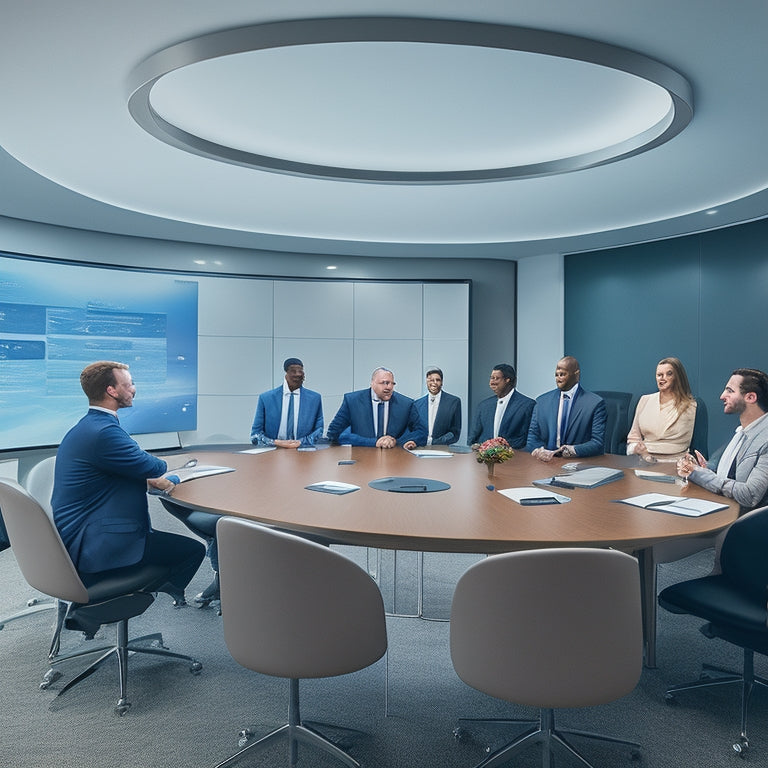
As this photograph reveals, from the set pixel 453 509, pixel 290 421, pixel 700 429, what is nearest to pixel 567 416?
pixel 700 429

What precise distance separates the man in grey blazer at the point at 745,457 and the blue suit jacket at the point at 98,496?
271 cm

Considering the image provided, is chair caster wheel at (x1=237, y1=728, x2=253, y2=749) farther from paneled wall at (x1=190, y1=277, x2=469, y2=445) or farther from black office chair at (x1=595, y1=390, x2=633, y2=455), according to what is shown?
paneled wall at (x1=190, y1=277, x2=469, y2=445)

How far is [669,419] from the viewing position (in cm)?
521

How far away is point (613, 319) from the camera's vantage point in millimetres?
7711

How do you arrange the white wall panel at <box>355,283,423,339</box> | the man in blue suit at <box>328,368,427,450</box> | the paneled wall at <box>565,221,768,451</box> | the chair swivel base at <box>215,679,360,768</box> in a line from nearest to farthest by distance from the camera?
the chair swivel base at <box>215,679,360,768</box> → the man in blue suit at <box>328,368,427,450</box> → the paneled wall at <box>565,221,768,451</box> → the white wall panel at <box>355,283,423,339</box>

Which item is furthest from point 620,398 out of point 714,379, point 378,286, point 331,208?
point 331,208

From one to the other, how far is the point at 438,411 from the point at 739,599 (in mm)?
3866

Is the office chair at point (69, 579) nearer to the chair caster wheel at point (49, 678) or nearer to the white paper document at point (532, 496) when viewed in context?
the chair caster wheel at point (49, 678)

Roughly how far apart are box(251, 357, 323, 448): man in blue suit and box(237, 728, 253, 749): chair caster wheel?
11.4 feet

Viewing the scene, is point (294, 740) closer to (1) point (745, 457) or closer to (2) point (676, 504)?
(2) point (676, 504)

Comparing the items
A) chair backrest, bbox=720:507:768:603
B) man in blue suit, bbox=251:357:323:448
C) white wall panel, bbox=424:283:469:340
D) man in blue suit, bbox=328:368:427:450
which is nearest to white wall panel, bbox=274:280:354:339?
white wall panel, bbox=424:283:469:340

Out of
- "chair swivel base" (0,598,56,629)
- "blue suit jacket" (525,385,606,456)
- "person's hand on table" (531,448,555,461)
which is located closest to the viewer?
"chair swivel base" (0,598,56,629)

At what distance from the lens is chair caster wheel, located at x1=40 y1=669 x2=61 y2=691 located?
3027 mm

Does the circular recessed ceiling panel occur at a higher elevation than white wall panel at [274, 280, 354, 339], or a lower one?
higher
